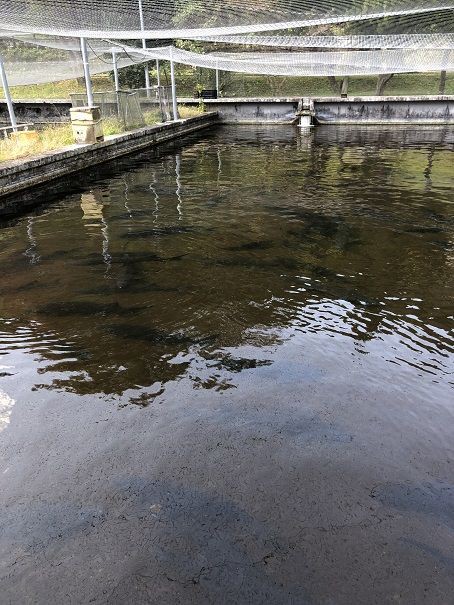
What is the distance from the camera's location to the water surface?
2266mm

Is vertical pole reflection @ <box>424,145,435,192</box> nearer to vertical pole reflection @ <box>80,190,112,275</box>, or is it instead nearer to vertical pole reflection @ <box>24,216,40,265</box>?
vertical pole reflection @ <box>80,190,112,275</box>

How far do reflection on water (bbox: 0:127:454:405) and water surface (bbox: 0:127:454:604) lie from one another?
0.03 metres

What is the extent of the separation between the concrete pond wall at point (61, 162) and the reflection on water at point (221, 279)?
1029 mm

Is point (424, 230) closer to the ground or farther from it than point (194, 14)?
closer to the ground

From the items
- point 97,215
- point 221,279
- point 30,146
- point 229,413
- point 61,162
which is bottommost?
point 229,413

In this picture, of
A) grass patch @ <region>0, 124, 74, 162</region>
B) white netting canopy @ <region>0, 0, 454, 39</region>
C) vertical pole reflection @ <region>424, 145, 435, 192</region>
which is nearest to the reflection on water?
vertical pole reflection @ <region>424, 145, 435, 192</region>

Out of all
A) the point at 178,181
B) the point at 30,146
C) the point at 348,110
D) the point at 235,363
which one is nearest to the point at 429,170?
the point at 178,181

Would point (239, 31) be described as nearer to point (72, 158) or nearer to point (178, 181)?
point (178, 181)

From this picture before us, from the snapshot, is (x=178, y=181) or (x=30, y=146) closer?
(x=178, y=181)

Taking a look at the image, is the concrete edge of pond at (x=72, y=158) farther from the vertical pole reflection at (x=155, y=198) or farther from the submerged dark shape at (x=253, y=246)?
the submerged dark shape at (x=253, y=246)

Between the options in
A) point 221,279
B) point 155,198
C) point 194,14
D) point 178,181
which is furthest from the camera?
point 194,14

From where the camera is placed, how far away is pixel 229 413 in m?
3.32

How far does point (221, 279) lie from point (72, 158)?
Result: 8436 mm

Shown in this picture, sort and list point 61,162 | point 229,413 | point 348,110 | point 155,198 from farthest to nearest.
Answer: point 348,110, point 61,162, point 155,198, point 229,413
